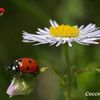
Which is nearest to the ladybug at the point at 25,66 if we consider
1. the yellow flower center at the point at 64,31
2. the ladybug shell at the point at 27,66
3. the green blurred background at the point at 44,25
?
the ladybug shell at the point at 27,66

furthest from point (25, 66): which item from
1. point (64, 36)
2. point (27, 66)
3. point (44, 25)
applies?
point (44, 25)

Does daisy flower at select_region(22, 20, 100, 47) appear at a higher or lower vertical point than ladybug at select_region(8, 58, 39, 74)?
higher

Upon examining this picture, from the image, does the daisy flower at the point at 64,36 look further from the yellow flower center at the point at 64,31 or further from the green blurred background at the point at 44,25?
the green blurred background at the point at 44,25

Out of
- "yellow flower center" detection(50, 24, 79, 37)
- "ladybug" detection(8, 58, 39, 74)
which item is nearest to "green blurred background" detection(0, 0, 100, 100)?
"yellow flower center" detection(50, 24, 79, 37)

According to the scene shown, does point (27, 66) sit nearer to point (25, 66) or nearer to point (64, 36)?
point (25, 66)

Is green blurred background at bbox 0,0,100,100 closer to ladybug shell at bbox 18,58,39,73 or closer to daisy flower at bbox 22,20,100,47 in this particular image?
daisy flower at bbox 22,20,100,47

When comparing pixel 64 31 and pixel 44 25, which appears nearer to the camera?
pixel 64 31

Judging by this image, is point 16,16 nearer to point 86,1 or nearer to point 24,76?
point 86,1

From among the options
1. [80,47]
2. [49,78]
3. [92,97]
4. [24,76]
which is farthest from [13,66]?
[49,78]
